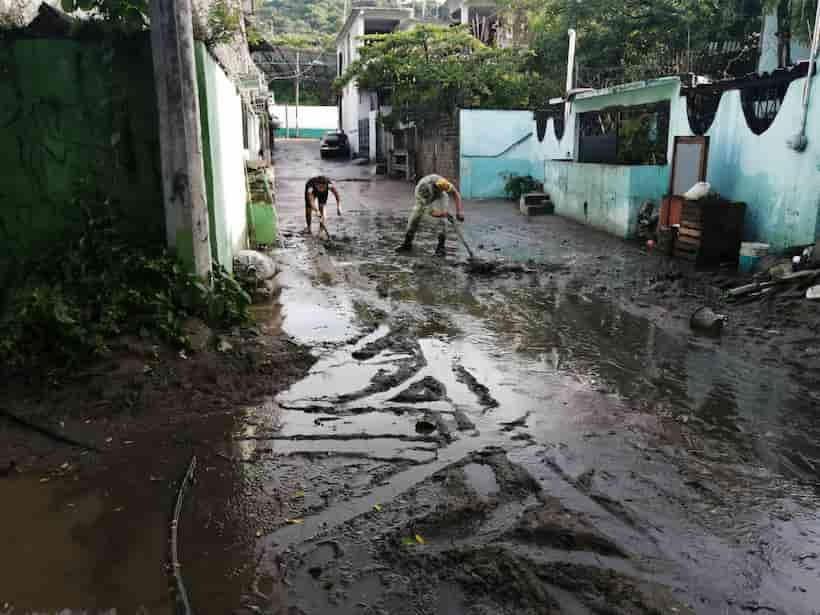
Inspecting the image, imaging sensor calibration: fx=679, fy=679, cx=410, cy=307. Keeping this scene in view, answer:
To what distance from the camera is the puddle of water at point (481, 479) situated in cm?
405

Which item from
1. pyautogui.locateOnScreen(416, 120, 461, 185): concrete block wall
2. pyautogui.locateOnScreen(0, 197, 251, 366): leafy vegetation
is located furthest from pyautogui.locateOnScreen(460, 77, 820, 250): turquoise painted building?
pyautogui.locateOnScreen(0, 197, 251, 366): leafy vegetation

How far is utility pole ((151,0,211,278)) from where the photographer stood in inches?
229

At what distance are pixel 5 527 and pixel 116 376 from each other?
165 cm

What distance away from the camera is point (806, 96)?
29.8 feet

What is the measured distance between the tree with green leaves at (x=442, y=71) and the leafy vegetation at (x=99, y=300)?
1861 centimetres

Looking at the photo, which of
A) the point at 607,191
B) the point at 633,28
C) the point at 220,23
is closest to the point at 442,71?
the point at 633,28

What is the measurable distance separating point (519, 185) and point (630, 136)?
584 cm

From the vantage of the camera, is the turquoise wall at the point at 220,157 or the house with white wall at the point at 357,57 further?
the house with white wall at the point at 357,57

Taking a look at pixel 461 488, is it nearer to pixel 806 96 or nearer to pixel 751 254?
pixel 751 254

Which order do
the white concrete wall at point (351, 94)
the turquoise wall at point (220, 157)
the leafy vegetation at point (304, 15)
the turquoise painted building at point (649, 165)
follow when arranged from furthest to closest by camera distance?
1. the leafy vegetation at point (304, 15)
2. the white concrete wall at point (351, 94)
3. the turquoise painted building at point (649, 165)
4. the turquoise wall at point (220, 157)

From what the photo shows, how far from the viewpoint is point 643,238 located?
13.0m

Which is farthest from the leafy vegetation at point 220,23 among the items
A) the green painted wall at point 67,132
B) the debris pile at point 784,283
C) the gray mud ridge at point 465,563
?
the debris pile at point 784,283

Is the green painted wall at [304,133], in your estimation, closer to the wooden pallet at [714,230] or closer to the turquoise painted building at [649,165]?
the turquoise painted building at [649,165]

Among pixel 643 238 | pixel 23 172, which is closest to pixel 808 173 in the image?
pixel 643 238
